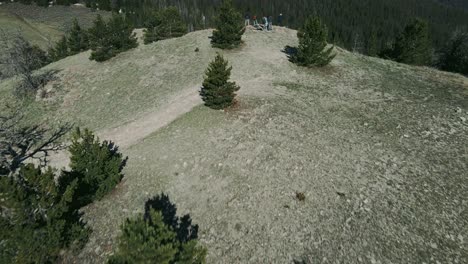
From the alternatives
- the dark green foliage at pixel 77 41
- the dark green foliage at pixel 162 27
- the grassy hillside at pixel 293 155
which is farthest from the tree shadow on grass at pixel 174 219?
the dark green foliage at pixel 77 41

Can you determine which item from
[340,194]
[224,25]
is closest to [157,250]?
[340,194]

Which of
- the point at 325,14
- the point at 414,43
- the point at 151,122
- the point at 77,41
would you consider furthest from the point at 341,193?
the point at 325,14

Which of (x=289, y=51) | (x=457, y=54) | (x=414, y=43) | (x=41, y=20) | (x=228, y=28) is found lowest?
(x=457, y=54)

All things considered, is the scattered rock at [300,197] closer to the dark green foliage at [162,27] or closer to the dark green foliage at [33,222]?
the dark green foliage at [33,222]

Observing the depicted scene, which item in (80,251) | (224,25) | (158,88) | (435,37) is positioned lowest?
(435,37)

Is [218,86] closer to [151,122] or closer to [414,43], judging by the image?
[151,122]

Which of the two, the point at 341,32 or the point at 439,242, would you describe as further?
the point at 341,32

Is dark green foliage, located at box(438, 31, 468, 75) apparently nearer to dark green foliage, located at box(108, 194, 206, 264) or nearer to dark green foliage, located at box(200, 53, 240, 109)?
dark green foliage, located at box(200, 53, 240, 109)

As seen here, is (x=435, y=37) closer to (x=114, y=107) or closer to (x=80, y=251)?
(x=114, y=107)
